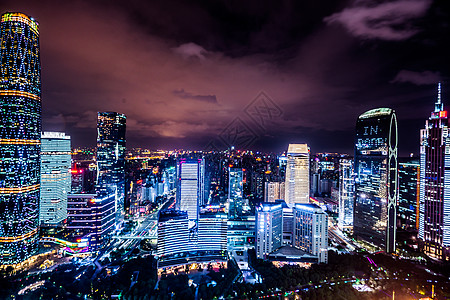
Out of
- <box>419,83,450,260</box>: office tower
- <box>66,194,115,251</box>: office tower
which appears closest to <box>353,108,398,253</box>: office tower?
<box>419,83,450,260</box>: office tower

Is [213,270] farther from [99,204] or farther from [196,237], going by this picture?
[99,204]

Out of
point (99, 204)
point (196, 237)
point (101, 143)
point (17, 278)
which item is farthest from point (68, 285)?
point (101, 143)

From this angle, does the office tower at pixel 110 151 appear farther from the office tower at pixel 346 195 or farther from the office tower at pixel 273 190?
the office tower at pixel 346 195

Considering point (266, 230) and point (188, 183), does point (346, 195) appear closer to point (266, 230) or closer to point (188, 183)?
point (266, 230)

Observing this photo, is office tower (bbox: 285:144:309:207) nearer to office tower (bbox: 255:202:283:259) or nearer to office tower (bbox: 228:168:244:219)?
office tower (bbox: 228:168:244:219)

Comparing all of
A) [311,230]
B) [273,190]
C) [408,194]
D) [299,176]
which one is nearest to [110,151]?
[273,190]
